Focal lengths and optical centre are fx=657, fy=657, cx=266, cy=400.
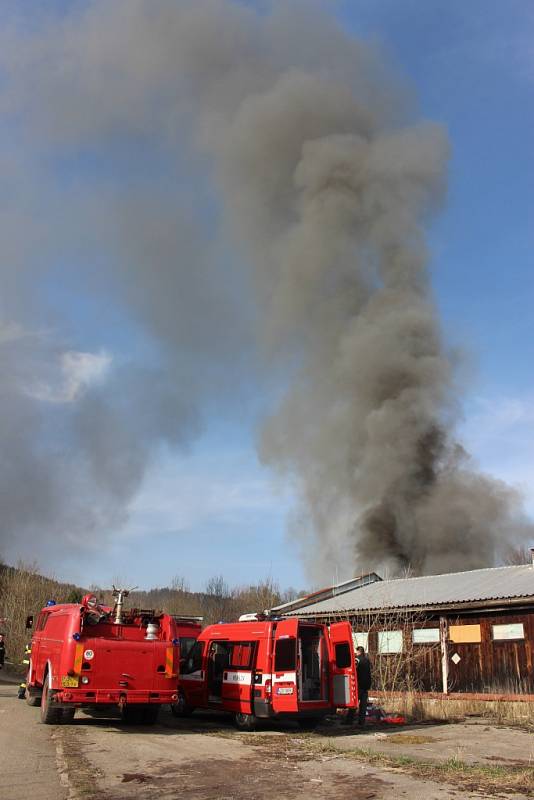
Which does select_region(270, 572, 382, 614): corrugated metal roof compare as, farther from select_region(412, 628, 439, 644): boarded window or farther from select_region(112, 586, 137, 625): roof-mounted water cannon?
select_region(112, 586, 137, 625): roof-mounted water cannon

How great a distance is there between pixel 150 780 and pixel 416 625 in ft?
38.7

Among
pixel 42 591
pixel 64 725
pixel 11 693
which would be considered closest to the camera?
pixel 64 725

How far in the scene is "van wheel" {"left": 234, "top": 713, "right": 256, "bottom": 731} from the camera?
10609 millimetres

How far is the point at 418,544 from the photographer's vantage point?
28453 mm

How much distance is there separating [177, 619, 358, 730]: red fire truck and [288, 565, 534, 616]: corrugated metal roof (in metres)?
5.59

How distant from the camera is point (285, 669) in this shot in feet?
33.9

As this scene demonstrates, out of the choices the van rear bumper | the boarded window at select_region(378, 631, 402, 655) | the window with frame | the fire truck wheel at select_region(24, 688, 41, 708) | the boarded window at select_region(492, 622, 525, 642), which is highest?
the boarded window at select_region(492, 622, 525, 642)

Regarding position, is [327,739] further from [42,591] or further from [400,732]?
[42,591]

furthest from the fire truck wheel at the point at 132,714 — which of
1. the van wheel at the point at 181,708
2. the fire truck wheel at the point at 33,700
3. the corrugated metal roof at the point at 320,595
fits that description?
the corrugated metal roof at the point at 320,595

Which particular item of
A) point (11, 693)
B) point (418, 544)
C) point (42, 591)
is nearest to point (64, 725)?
point (11, 693)

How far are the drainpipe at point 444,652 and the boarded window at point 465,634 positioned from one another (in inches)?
5.0

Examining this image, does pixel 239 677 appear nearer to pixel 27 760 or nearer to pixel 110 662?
pixel 110 662

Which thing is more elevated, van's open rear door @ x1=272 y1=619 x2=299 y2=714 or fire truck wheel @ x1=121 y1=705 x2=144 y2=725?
van's open rear door @ x1=272 y1=619 x2=299 y2=714

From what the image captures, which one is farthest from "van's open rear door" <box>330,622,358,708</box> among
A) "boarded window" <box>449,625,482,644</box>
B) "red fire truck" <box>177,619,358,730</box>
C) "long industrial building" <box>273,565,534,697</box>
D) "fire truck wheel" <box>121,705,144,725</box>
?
"boarded window" <box>449,625,482,644</box>
